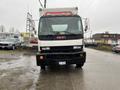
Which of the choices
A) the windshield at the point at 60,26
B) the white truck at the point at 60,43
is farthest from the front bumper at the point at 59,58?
the windshield at the point at 60,26

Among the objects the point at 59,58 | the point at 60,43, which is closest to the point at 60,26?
the point at 60,43

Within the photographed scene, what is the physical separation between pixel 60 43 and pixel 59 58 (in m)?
0.76

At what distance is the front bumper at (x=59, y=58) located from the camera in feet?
48.5

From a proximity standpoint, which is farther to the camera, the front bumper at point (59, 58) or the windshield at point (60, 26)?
the windshield at point (60, 26)

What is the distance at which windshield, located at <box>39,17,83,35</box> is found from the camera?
1505cm

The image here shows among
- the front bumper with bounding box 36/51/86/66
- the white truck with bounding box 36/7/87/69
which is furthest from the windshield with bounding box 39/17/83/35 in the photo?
the front bumper with bounding box 36/51/86/66

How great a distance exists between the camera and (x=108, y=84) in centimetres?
1123

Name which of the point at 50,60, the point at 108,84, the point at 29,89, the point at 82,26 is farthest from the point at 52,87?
the point at 82,26

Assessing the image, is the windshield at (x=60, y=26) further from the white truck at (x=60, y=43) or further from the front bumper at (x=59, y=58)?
the front bumper at (x=59, y=58)

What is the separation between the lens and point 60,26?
50.3 feet

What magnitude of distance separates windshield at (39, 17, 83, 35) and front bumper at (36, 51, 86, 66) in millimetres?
1083

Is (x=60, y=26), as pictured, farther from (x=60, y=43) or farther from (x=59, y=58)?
(x=59, y=58)

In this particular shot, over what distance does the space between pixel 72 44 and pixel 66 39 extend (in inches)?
15.7

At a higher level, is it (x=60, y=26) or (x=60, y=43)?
(x=60, y=26)
